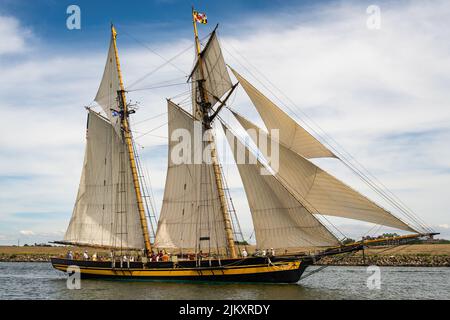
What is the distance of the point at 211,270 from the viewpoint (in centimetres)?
4281

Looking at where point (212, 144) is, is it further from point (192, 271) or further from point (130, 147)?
point (192, 271)

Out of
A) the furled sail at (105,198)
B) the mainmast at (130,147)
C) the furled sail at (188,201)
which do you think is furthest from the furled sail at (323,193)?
the furled sail at (105,198)

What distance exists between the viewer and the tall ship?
38844mm

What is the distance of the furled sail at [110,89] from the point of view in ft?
180

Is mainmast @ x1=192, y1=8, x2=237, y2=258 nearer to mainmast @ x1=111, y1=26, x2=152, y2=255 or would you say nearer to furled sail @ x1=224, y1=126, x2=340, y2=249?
furled sail @ x1=224, y1=126, x2=340, y2=249

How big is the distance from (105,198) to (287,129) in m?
23.3

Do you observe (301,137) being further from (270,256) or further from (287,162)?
(270,256)

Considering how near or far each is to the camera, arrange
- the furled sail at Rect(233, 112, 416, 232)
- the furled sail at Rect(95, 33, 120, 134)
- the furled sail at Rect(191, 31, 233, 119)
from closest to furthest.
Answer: the furled sail at Rect(233, 112, 416, 232)
the furled sail at Rect(191, 31, 233, 119)
the furled sail at Rect(95, 33, 120, 134)

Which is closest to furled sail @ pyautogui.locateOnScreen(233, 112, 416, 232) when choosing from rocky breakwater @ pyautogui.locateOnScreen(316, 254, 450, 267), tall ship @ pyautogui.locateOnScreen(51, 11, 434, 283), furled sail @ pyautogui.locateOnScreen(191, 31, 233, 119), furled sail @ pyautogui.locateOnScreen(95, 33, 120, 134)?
tall ship @ pyautogui.locateOnScreen(51, 11, 434, 283)

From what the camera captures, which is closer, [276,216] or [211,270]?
[276,216]

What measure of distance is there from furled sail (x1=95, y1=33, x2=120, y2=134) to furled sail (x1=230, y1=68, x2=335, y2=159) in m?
18.7

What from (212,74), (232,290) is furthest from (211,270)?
(212,74)

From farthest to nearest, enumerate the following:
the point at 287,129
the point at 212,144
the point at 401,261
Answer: the point at 401,261 < the point at 212,144 < the point at 287,129
